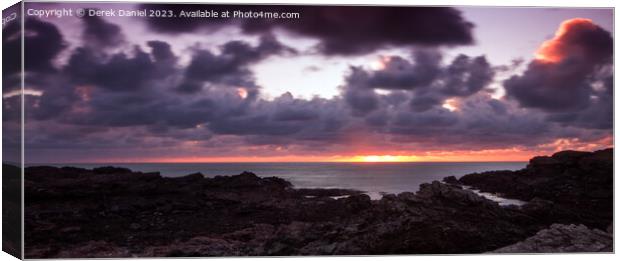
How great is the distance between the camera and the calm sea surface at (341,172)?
56.0 ft

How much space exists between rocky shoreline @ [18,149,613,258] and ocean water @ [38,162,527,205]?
17 cm

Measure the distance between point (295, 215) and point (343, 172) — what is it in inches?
58.5

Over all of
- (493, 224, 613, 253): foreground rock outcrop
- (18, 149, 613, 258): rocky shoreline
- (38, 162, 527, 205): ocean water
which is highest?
(38, 162, 527, 205): ocean water

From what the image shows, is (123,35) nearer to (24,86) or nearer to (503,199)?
(24,86)

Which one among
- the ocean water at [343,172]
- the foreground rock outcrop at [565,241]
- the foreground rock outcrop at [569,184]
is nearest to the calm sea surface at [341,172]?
the ocean water at [343,172]

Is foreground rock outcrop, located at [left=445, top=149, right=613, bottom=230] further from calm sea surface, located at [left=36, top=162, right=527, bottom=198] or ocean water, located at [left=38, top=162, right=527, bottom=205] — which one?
calm sea surface, located at [left=36, top=162, right=527, bottom=198]

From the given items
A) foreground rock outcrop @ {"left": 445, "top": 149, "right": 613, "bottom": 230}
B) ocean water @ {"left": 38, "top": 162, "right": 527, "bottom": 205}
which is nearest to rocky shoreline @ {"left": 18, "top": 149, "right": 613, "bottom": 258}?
foreground rock outcrop @ {"left": 445, "top": 149, "right": 613, "bottom": 230}

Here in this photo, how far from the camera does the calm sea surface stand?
17078mm

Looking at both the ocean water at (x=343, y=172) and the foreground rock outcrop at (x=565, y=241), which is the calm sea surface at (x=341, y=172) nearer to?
the ocean water at (x=343, y=172)

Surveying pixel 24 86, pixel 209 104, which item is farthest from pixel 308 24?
pixel 24 86

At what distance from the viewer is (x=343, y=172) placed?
17312 mm

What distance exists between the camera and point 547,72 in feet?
58.9

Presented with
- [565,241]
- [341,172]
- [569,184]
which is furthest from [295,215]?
[569,184]

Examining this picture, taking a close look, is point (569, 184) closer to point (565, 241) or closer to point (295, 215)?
point (565, 241)
